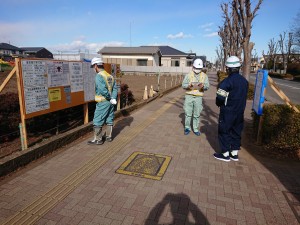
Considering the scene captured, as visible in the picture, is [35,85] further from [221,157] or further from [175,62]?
[175,62]

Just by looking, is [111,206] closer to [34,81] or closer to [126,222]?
[126,222]

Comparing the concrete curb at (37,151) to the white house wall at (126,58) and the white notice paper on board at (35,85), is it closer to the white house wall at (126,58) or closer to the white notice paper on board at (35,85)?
the white notice paper on board at (35,85)

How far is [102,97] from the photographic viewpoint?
15.5ft

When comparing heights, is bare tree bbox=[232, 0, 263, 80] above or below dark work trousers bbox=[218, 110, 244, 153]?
above

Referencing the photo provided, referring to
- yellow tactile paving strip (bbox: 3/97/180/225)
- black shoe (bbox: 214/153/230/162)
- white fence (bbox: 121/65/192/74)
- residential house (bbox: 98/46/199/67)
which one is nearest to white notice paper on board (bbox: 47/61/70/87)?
yellow tactile paving strip (bbox: 3/97/180/225)

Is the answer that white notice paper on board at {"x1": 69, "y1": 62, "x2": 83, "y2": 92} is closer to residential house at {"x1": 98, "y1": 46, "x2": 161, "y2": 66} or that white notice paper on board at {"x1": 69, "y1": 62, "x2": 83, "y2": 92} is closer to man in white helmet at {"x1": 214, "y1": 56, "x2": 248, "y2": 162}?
man in white helmet at {"x1": 214, "y1": 56, "x2": 248, "y2": 162}

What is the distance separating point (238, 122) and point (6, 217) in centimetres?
381

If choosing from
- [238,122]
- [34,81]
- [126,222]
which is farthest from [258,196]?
[34,81]

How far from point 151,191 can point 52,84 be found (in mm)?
A: 2891

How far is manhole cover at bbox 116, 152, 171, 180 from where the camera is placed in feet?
12.1

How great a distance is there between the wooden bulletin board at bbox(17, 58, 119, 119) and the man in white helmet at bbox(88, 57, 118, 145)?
72 cm

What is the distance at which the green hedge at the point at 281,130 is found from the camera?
440 centimetres

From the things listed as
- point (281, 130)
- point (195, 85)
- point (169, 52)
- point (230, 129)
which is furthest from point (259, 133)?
point (169, 52)

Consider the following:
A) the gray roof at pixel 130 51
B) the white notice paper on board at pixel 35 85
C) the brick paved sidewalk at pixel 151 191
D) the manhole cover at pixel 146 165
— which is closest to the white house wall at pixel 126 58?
the gray roof at pixel 130 51
